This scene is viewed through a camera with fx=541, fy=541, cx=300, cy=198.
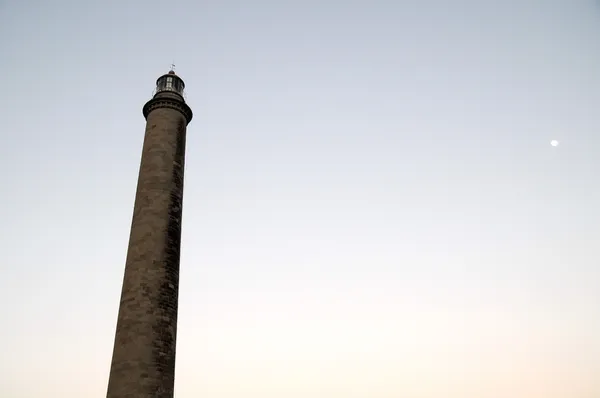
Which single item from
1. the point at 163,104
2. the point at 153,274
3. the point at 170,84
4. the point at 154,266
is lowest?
the point at 153,274

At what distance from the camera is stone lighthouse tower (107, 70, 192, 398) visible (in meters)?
19.7

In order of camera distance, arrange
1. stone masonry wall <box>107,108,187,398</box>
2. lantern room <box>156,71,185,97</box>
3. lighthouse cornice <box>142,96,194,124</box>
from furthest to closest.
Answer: lantern room <box>156,71,185,97</box> < lighthouse cornice <box>142,96,194,124</box> < stone masonry wall <box>107,108,187,398</box>

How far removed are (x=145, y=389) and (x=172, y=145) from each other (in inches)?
413

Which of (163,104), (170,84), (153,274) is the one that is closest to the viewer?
(153,274)

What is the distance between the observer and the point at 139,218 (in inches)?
885

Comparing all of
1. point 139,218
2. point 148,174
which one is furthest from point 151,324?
point 148,174

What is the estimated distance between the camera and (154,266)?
70.0 ft

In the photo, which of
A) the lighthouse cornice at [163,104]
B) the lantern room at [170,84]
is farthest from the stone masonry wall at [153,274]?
the lantern room at [170,84]

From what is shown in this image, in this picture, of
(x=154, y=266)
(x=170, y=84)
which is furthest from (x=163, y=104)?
(x=154, y=266)

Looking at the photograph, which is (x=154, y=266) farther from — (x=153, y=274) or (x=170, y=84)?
(x=170, y=84)

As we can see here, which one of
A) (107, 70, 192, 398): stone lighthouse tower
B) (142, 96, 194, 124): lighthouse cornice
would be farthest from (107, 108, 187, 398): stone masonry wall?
(142, 96, 194, 124): lighthouse cornice

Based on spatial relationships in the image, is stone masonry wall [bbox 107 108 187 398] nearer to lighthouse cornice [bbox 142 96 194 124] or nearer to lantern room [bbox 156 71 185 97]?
lighthouse cornice [bbox 142 96 194 124]

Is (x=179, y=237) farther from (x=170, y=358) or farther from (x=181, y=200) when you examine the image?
(x=170, y=358)

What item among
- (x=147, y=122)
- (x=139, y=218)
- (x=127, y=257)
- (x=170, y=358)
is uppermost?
(x=147, y=122)
